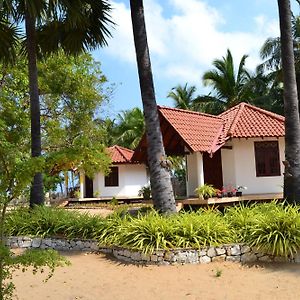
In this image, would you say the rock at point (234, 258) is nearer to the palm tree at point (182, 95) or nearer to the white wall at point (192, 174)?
the white wall at point (192, 174)

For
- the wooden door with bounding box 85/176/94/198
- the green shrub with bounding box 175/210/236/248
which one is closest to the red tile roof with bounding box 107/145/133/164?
the wooden door with bounding box 85/176/94/198

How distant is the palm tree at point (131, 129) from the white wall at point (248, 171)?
20542 mm

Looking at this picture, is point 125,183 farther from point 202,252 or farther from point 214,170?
point 202,252

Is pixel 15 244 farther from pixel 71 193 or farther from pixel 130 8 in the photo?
pixel 71 193

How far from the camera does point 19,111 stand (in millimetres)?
18500

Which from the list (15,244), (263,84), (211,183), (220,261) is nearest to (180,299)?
(220,261)

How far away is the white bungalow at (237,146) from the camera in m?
16.1

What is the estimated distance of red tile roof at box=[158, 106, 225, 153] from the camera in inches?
611

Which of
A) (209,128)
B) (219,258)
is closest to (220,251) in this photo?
(219,258)

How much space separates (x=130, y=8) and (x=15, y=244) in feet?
23.0

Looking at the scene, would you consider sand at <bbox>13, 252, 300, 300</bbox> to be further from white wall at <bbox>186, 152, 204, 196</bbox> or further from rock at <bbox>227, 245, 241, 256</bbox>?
white wall at <bbox>186, 152, 204, 196</bbox>

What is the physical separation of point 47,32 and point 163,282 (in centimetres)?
909

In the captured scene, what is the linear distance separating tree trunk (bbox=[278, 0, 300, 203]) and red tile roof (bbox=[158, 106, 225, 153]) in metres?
4.36

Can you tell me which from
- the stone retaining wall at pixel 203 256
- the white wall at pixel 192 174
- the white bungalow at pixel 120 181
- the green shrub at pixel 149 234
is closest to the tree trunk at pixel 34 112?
the green shrub at pixel 149 234
